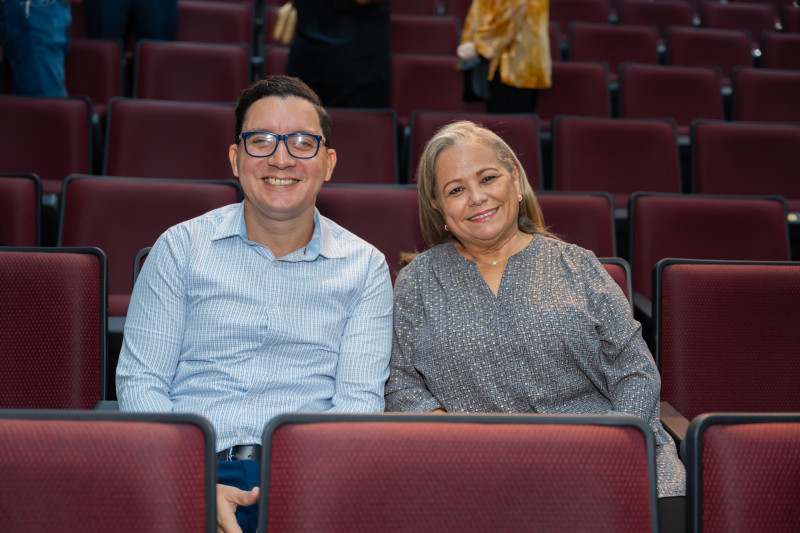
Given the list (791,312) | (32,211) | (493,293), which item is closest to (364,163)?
(32,211)

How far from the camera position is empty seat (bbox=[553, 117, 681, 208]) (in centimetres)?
216

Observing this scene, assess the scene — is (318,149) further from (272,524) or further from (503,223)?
(272,524)

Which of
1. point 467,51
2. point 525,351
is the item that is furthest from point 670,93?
point 525,351

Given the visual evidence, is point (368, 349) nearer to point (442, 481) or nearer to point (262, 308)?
point (262, 308)

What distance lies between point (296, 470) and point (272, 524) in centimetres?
5

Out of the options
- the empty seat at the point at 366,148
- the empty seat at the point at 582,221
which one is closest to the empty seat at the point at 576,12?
the empty seat at the point at 366,148

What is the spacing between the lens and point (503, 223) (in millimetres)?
1146

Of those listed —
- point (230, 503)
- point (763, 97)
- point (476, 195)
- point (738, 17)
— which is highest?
point (738, 17)

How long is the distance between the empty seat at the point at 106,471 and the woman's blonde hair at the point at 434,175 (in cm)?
69

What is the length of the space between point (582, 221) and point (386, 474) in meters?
1.05

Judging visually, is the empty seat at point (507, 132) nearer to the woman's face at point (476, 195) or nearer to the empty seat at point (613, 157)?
the empty seat at point (613, 157)

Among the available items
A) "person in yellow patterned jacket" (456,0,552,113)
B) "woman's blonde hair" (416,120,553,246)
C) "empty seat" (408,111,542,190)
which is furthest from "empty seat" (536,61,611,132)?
"woman's blonde hair" (416,120,553,246)

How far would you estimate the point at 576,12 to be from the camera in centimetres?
385

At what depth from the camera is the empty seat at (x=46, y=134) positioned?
196 cm
